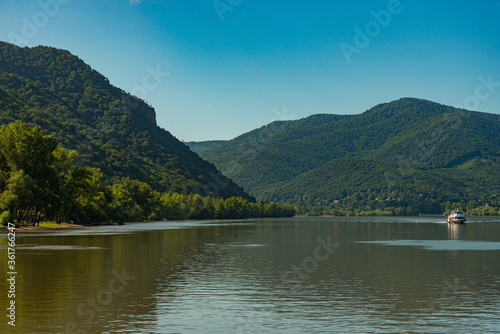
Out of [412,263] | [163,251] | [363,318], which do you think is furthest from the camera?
[163,251]

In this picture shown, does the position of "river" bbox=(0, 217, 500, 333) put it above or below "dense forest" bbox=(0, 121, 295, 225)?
below

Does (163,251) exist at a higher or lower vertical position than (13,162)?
lower

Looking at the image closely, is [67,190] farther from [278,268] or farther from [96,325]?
[96,325]

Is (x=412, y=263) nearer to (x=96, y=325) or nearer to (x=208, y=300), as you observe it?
(x=208, y=300)

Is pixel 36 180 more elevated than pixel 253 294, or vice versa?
pixel 36 180

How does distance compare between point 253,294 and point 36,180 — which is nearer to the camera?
point 253,294

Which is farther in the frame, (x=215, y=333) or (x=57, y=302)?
(x=57, y=302)

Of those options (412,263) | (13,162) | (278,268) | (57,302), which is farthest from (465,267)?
(13,162)

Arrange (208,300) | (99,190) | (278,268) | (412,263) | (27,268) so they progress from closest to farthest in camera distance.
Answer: (208,300) < (27,268) < (278,268) < (412,263) < (99,190)

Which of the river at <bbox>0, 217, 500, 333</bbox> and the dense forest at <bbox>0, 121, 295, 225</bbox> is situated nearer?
the river at <bbox>0, 217, 500, 333</bbox>

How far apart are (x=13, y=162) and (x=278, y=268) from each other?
8556 cm

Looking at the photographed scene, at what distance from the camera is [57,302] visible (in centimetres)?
3041

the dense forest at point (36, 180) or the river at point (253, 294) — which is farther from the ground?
the dense forest at point (36, 180)

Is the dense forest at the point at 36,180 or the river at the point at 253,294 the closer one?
the river at the point at 253,294
